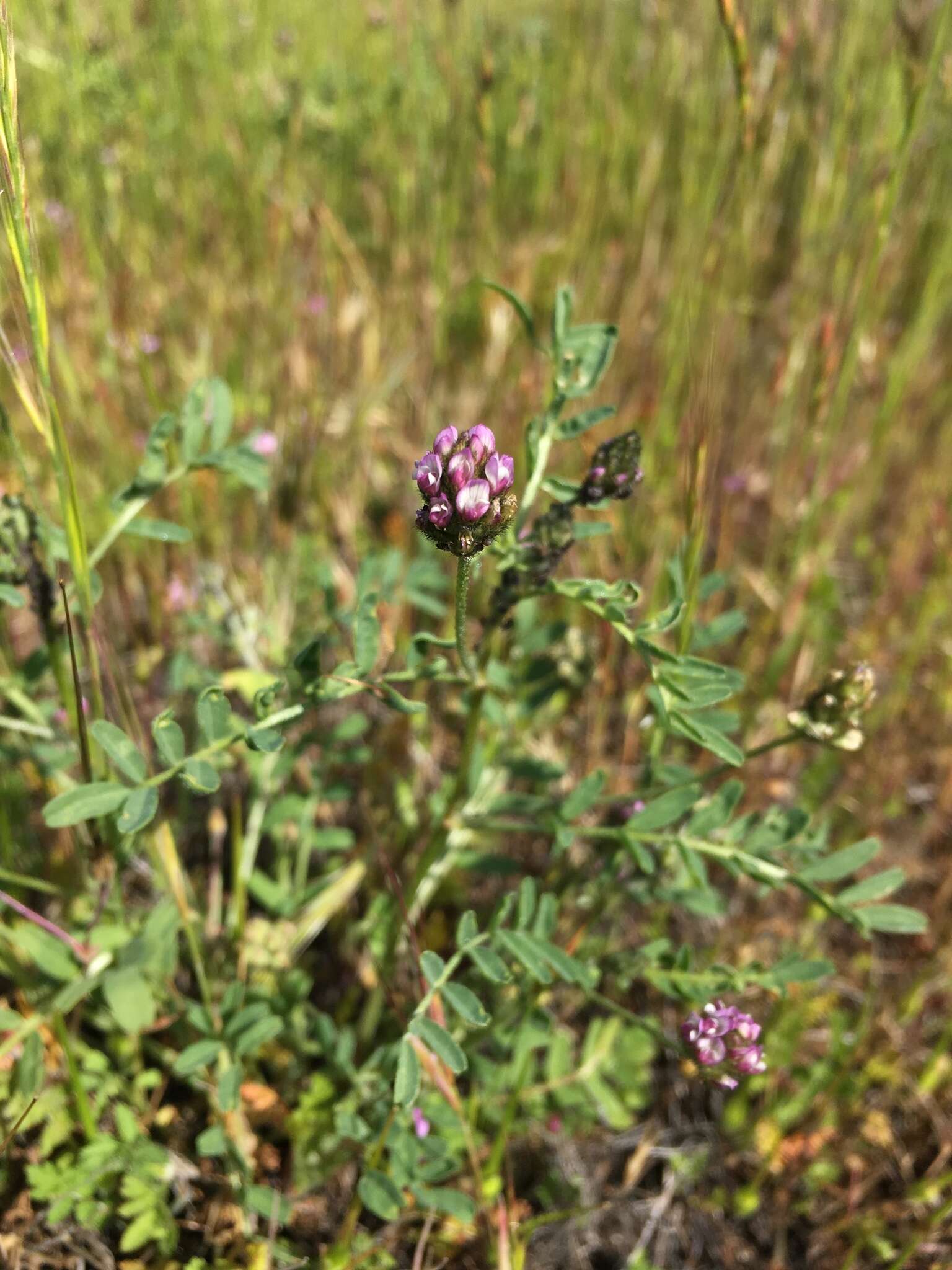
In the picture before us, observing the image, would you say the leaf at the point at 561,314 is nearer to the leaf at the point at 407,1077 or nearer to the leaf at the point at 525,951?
the leaf at the point at 525,951

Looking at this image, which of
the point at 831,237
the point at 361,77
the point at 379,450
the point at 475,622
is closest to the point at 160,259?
the point at 379,450

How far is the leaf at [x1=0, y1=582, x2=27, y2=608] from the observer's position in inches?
46.1

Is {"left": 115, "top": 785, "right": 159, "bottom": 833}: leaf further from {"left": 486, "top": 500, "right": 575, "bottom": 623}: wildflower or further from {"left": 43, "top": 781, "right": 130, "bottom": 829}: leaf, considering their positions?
{"left": 486, "top": 500, "right": 575, "bottom": 623}: wildflower

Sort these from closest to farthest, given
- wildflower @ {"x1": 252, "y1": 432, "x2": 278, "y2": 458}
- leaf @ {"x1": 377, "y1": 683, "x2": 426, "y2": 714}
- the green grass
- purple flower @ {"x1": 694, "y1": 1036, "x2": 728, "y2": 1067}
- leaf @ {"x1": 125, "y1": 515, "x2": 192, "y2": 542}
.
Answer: leaf @ {"x1": 377, "y1": 683, "x2": 426, "y2": 714}
purple flower @ {"x1": 694, "y1": 1036, "x2": 728, "y2": 1067}
leaf @ {"x1": 125, "y1": 515, "x2": 192, "y2": 542}
the green grass
wildflower @ {"x1": 252, "y1": 432, "x2": 278, "y2": 458}

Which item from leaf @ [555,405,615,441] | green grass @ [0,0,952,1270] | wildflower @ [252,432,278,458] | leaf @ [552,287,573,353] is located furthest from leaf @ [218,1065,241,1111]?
wildflower @ [252,432,278,458]

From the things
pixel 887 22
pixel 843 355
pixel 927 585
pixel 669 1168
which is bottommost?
pixel 669 1168

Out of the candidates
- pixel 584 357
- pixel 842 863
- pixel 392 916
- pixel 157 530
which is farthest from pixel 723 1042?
pixel 157 530

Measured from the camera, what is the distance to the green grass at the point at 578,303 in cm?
203

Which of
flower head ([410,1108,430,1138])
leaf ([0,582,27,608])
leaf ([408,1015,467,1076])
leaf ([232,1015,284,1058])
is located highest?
leaf ([0,582,27,608])

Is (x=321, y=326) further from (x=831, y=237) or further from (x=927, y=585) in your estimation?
(x=927, y=585)

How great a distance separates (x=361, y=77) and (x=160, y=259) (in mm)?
1075

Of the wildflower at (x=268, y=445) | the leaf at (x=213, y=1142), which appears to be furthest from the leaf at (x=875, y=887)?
the wildflower at (x=268, y=445)

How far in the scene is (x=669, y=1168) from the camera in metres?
1.60

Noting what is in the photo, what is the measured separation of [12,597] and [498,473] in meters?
0.65
